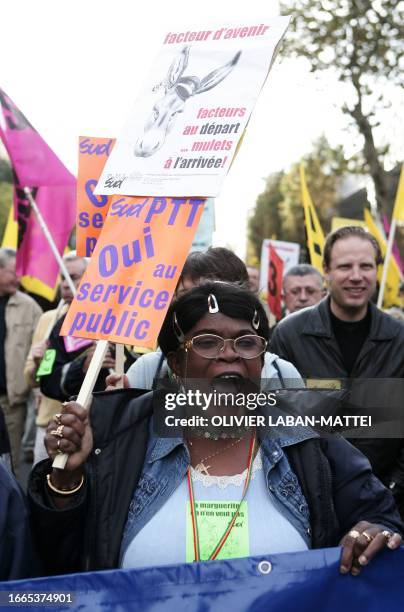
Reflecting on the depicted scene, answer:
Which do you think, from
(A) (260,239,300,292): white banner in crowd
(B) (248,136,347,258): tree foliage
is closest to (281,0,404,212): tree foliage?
(A) (260,239,300,292): white banner in crowd

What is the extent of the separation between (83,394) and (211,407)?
0.35m

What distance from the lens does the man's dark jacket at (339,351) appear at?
13.4 feet

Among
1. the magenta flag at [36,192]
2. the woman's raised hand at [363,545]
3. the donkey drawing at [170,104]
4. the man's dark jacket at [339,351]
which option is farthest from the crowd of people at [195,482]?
the magenta flag at [36,192]

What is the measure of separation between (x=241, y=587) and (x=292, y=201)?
Result: 61.7m

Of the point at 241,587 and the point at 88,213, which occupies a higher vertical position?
the point at 88,213

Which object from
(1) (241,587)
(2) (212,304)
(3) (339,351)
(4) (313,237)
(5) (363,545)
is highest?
(4) (313,237)

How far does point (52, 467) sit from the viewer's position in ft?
7.53

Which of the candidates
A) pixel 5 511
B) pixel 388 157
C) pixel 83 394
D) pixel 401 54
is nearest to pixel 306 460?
pixel 83 394

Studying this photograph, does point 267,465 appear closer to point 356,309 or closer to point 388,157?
point 356,309

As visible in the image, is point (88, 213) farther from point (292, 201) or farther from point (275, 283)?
point (292, 201)

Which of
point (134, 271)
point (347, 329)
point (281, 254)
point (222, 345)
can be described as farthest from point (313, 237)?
point (222, 345)

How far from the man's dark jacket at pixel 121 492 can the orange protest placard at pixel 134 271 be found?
0.23 metres

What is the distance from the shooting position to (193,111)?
293 centimetres

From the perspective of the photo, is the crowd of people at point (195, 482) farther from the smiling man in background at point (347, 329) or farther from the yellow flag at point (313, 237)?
the yellow flag at point (313, 237)
